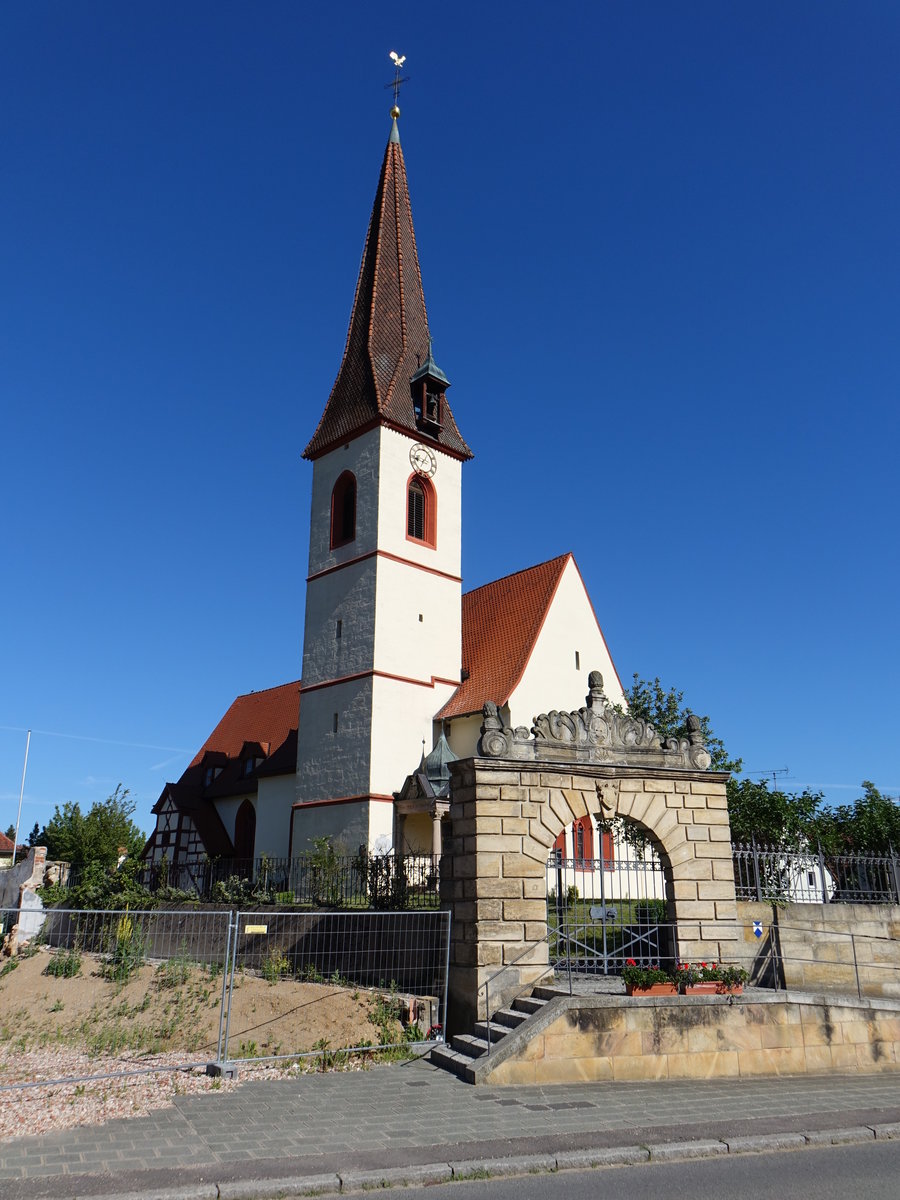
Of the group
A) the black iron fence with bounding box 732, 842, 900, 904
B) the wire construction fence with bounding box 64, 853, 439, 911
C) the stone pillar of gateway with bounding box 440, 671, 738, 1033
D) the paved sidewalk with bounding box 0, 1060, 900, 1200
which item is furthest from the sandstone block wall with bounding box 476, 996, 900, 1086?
→ the wire construction fence with bounding box 64, 853, 439, 911

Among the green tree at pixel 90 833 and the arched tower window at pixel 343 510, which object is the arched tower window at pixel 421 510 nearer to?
the arched tower window at pixel 343 510

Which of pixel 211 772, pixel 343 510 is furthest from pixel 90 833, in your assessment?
pixel 343 510

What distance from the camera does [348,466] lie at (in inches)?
1215

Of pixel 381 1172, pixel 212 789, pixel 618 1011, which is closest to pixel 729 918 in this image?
pixel 618 1011

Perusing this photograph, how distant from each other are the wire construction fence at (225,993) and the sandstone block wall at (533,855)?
0.58 m

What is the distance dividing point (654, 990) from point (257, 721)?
3119cm

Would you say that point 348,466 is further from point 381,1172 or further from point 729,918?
point 381,1172

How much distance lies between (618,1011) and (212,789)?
29569 millimetres

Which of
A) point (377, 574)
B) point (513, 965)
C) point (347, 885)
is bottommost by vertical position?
point (513, 965)

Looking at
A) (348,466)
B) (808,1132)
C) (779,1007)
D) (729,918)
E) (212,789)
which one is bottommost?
(808,1132)

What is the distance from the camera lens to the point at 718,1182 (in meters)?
6.97

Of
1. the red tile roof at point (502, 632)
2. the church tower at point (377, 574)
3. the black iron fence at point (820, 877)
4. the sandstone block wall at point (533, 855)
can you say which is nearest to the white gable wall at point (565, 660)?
the red tile roof at point (502, 632)

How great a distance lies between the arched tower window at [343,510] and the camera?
99.8ft

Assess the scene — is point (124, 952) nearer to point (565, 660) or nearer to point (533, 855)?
point (533, 855)
